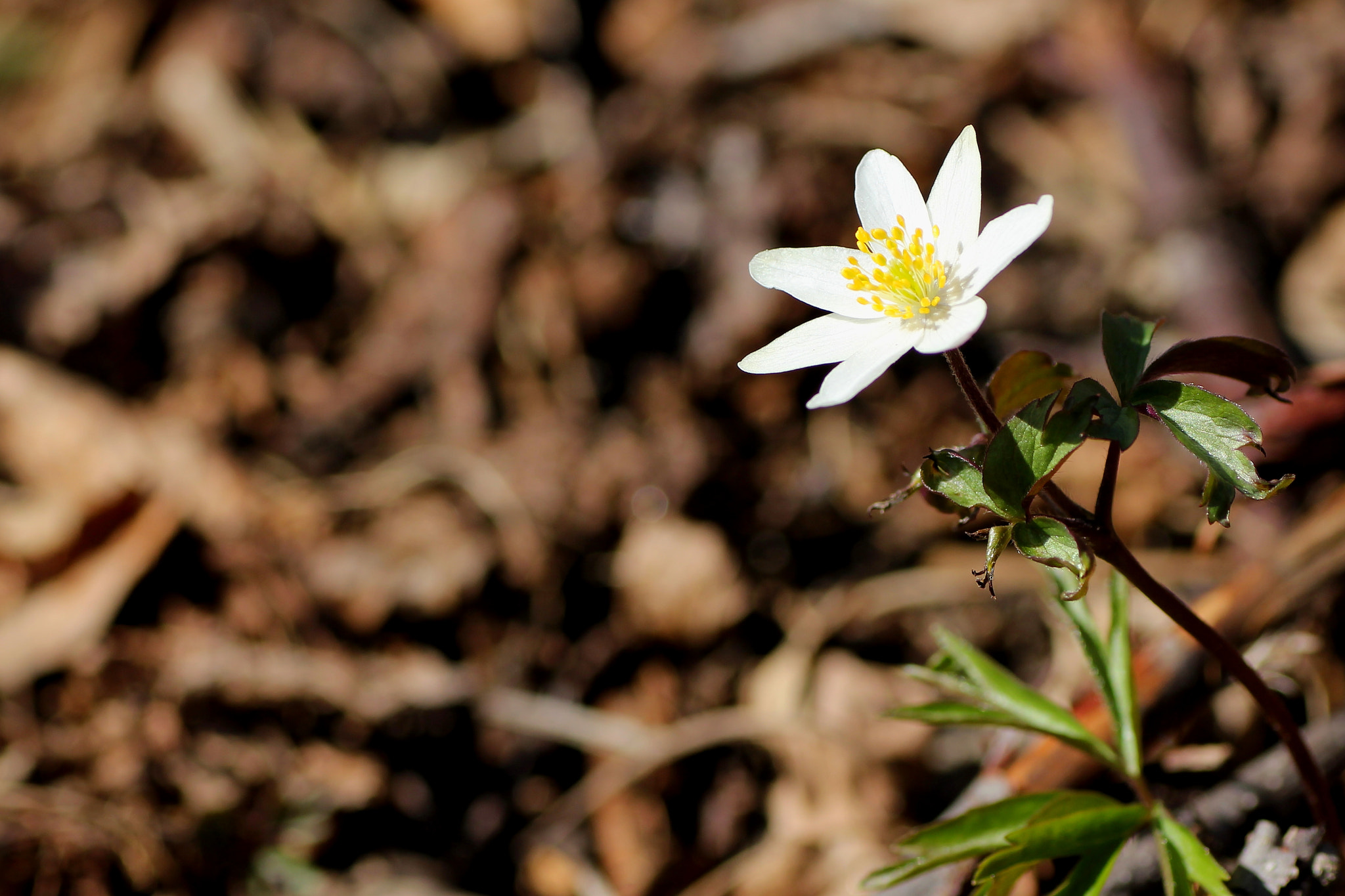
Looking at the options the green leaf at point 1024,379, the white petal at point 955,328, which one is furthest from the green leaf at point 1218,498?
the white petal at point 955,328

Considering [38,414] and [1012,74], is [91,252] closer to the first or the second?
[38,414]

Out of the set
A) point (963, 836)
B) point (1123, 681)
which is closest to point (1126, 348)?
point (1123, 681)

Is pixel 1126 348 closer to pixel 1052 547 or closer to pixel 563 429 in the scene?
pixel 1052 547

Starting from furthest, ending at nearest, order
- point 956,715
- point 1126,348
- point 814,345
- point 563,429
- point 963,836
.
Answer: point 563,429
point 956,715
point 963,836
point 814,345
point 1126,348

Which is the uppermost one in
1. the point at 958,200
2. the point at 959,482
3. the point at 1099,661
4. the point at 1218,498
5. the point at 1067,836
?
the point at 958,200

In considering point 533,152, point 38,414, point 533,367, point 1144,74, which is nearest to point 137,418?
point 38,414
